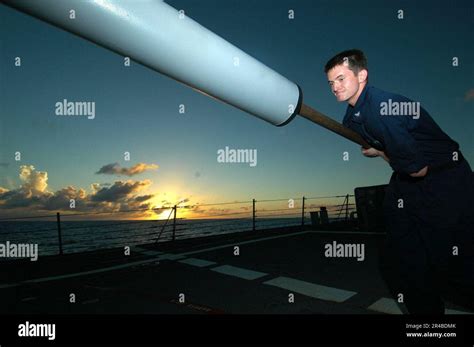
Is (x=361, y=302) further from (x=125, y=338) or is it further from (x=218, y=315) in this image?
(x=125, y=338)

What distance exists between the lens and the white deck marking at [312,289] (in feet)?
11.6

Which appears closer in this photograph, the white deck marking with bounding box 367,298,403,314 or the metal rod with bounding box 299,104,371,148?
the metal rod with bounding box 299,104,371,148

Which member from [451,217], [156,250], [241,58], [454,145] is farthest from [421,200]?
[156,250]

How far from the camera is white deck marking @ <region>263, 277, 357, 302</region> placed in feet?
11.6

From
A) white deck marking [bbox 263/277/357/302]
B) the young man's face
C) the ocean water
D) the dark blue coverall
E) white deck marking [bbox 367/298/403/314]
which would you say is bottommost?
the ocean water

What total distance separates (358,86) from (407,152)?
1.87 feet

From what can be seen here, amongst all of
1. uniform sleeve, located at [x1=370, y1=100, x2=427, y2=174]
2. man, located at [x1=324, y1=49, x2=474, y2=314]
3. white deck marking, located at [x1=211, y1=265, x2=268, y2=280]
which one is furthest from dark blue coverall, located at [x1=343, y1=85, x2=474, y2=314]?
white deck marking, located at [x1=211, y1=265, x2=268, y2=280]

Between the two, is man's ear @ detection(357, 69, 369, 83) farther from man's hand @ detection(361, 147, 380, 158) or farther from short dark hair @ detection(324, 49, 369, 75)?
man's hand @ detection(361, 147, 380, 158)

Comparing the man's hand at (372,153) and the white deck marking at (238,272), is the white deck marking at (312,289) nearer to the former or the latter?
the white deck marking at (238,272)

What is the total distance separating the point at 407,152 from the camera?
176 centimetres

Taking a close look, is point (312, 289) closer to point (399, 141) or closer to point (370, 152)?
point (370, 152)

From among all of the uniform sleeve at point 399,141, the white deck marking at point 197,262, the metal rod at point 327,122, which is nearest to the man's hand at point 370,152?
the metal rod at point 327,122

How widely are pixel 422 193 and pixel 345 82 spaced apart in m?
1.01

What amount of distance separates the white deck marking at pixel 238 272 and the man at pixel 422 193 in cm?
252
